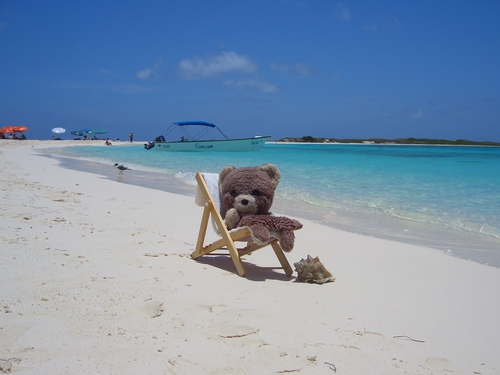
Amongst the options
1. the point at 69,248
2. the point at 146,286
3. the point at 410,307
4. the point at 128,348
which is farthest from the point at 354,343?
the point at 69,248

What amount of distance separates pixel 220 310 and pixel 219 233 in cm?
149

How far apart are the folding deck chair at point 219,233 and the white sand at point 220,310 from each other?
15cm

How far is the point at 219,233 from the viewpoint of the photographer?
448 centimetres

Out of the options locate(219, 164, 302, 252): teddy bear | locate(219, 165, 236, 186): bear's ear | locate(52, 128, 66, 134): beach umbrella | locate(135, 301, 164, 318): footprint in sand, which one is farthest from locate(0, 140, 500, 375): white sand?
locate(52, 128, 66, 134): beach umbrella

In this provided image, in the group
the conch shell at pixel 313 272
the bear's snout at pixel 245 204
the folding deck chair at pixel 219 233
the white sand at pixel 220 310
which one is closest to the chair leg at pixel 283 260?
the folding deck chair at pixel 219 233

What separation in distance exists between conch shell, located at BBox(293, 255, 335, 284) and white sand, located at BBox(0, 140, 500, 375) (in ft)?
0.30

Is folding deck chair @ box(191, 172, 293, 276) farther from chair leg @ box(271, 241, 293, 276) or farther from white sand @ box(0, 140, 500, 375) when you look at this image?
white sand @ box(0, 140, 500, 375)

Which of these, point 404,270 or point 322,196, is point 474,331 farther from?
point 322,196

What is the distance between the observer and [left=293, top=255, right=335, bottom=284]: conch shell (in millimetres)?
3873

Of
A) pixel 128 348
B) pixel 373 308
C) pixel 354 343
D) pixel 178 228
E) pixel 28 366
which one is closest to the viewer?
pixel 28 366

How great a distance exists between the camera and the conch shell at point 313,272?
12.7 ft

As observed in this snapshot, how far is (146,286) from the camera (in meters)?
3.33

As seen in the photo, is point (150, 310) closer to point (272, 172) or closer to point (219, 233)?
point (219, 233)

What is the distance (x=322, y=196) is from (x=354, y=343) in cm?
774
